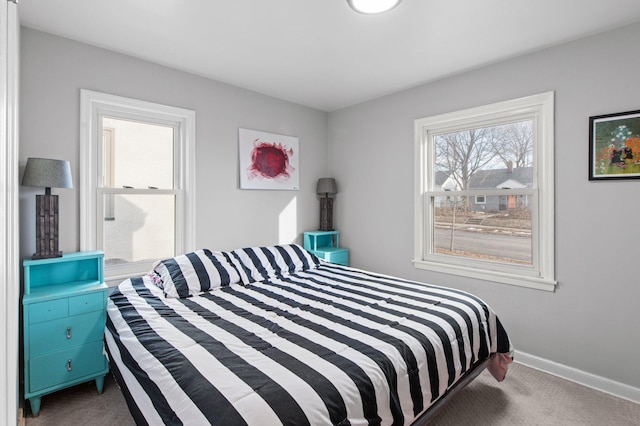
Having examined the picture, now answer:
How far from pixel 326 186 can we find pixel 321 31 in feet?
6.36

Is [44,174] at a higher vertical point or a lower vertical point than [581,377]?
higher

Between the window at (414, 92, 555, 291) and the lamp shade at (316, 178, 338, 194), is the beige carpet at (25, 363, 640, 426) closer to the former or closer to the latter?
the window at (414, 92, 555, 291)

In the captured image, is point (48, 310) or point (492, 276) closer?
point (48, 310)

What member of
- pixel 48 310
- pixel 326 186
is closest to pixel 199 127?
pixel 326 186

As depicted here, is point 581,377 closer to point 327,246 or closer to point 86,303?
point 327,246

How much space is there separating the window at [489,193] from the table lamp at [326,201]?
1079 mm

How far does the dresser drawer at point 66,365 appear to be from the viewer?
78.8 inches

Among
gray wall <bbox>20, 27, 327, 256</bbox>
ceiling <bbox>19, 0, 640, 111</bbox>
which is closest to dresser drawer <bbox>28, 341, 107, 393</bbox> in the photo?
gray wall <bbox>20, 27, 327, 256</bbox>

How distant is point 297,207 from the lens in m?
3.94

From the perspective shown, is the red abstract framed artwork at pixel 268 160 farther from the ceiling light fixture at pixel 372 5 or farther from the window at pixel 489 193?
the ceiling light fixture at pixel 372 5

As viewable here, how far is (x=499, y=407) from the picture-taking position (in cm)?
214

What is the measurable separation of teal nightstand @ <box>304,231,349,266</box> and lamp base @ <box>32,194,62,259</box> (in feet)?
7.75

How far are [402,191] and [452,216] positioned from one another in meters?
0.55

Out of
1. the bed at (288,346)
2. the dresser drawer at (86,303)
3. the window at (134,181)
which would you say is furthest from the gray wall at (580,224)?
the dresser drawer at (86,303)
